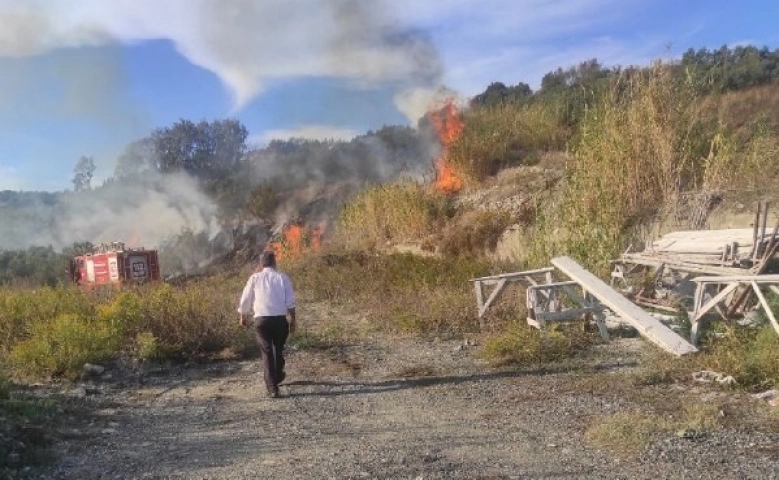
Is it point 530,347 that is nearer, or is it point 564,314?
point 530,347

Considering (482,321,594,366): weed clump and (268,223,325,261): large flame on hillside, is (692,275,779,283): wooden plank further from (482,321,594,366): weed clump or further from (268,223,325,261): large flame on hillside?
(268,223,325,261): large flame on hillside

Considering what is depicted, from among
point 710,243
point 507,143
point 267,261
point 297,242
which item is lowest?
point 710,243

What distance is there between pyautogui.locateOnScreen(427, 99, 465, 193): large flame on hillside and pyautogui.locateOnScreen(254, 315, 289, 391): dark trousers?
41.6ft

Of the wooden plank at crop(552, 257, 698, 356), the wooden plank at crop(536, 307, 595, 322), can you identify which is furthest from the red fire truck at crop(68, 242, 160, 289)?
the wooden plank at crop(552, 257, 698, 356)

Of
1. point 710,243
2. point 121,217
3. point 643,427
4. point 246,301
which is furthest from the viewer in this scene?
point 121,217

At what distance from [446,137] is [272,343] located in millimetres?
16033

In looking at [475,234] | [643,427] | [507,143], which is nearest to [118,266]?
[475,234]

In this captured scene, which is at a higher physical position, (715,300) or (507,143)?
(507,143)

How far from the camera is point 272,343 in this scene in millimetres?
8031

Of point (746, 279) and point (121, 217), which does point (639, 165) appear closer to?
point (746, 279)

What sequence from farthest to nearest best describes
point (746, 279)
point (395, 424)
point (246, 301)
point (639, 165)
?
1. point (639, 165)
2. point (246, 301)
3. point (746, 279)
4. point (395, 424)

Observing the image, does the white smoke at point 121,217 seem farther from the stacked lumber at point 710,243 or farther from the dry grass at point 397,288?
the stacked lumber at point 710,243

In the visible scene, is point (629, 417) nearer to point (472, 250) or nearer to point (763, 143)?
point (763, 143)

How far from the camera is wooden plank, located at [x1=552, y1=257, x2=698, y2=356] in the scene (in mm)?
7594
